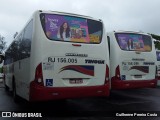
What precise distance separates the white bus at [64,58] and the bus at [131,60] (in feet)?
7.97

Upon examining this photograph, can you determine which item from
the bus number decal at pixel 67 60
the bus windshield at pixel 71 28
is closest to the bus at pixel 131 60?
the bus windshield at pixel 71 28

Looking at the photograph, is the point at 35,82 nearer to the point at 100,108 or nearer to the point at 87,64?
the point at 87,64

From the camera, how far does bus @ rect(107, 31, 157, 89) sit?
1147 centimetres

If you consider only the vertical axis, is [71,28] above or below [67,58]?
above

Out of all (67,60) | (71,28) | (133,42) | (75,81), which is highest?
(71,28)

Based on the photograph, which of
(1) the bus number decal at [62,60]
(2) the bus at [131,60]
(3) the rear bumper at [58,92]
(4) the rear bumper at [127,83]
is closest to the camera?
(3) the rear bumper at [58,92]

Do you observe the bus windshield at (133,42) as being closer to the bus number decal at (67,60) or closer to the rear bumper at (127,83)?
the rear bumper at (127,83)

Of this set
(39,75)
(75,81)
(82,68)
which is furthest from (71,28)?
(39,75)

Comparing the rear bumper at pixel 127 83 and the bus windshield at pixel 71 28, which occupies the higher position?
the bus windshield at pixel 71 28

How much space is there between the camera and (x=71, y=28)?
28.6ft

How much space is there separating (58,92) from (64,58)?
93cm

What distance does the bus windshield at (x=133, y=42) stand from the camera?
1185 centimetres

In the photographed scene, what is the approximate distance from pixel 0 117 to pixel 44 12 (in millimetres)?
3044

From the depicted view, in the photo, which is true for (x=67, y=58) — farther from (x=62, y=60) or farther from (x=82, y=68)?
(x=82, y=68)
